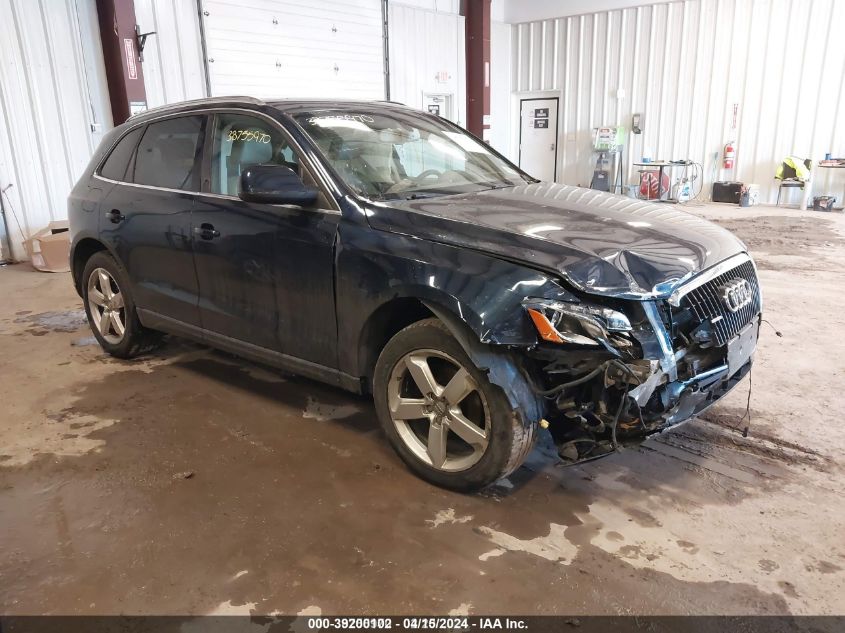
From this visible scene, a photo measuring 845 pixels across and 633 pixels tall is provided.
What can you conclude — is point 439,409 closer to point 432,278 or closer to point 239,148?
point 432,278

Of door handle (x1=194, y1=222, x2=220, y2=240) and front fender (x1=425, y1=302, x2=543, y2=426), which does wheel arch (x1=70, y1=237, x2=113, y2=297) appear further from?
front fender (x1=425, y1=302, x2=543, y2=426)

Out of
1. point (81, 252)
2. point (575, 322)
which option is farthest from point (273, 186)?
point (81, 252)

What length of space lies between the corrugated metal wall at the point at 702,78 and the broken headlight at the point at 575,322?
11841 millimetres

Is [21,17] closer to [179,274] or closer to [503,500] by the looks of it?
[179,274]

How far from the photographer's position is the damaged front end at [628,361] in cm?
220

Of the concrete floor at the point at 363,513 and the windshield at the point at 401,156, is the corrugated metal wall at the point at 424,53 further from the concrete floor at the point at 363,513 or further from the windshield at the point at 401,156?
the concrete floor at the point at 363,513

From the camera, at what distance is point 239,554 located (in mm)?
2326

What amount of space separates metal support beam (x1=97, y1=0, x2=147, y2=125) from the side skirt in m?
5.45

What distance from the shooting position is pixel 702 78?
12.6 metres

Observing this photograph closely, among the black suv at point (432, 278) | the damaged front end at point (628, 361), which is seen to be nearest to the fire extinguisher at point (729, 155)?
the black suv at point (432, 278)

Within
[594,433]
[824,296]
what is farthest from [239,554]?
[824,296]

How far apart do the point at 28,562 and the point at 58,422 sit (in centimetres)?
131

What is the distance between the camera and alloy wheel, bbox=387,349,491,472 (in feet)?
8.23

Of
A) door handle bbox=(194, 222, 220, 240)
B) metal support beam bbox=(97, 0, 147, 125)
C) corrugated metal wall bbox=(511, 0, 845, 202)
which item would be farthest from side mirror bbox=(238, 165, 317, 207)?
corrugated metal wall bbox=(511, 0, 845, 202)
